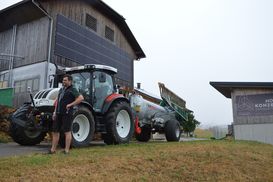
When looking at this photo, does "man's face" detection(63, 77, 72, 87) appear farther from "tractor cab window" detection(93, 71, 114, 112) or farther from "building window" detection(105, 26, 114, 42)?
"building window" detection(105, 26, 114, 42)

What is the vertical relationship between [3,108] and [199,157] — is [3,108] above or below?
above

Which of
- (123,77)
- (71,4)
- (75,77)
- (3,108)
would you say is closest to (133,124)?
(75,77)

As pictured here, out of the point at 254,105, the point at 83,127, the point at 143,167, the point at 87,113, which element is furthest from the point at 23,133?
the point at 254,105

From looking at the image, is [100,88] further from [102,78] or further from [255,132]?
[255,132]

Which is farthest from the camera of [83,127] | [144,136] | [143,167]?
[144,136]

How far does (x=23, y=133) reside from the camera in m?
9.85

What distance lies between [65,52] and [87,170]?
13595 mm

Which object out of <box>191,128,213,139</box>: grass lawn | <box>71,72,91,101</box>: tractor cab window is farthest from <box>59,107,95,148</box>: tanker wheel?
<box>191,128,213,139</box>: grass lawn

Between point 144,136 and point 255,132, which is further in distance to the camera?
point 255,132

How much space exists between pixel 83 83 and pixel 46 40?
8646 mm

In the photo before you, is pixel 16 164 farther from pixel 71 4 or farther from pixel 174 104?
pixel 71 4

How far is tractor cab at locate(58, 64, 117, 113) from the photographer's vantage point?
31.8 feet

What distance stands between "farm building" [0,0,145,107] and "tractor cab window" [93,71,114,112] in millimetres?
6906

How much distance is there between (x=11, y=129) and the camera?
9656mm
